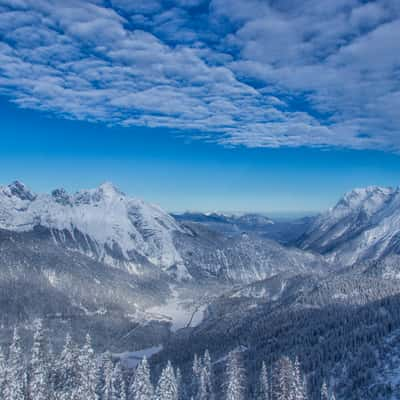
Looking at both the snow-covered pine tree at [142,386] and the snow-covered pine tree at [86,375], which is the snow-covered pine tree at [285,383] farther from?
the snow-covered pine tree at [86,375]

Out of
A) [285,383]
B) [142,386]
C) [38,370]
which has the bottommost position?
[142,386]

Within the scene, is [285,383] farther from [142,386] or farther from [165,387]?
[142,386]

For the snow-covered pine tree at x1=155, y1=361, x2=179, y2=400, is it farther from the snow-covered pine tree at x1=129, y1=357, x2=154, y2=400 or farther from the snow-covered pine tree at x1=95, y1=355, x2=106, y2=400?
the snow-covered pine tree at x1=95, y1=355, x2=106, y2=400

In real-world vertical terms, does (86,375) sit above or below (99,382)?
above

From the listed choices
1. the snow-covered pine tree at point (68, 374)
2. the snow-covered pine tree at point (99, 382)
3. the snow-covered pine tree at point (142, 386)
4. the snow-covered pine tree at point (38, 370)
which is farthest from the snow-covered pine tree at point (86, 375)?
the snow-covered pine tree at point (142, 386)

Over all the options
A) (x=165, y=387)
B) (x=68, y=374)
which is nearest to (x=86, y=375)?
(x=68, y=374)

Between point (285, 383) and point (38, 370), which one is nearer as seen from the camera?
point (38, 370)

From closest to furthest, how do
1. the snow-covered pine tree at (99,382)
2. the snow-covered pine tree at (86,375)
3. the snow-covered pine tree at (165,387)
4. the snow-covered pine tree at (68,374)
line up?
the snow-covered pine tree at (68,374)
the snow-covered pine tree at (86,375)
the snow-covered pine tree at (165,387)
the snow-covered pine tree at (99,382)
